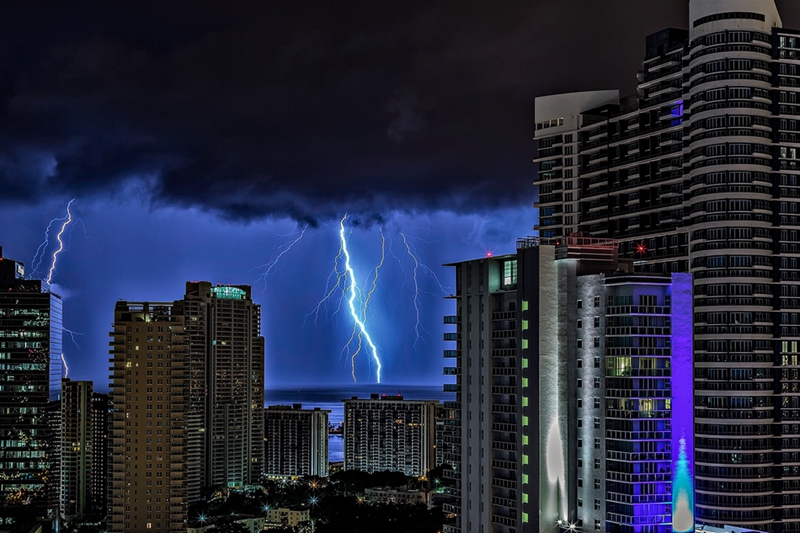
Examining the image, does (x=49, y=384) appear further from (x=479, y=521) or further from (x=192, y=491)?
(x=479, y=521)

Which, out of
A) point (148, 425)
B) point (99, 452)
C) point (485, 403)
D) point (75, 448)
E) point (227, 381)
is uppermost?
point (485, 403)

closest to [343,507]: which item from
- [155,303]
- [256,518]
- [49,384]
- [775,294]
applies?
[256,518]


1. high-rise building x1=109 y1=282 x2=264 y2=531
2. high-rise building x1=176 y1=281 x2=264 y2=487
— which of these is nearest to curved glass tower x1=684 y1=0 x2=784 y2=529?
high-rise building x1=109 y1=282 x2=264 y2=531

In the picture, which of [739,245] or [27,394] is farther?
[27,394]

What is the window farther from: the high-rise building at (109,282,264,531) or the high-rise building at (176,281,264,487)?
the high-rise building at (176,281,264,487)

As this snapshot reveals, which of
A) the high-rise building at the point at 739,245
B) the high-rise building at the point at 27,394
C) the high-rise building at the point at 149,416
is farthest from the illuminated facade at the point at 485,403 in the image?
→ the high-rise building at the point at 27,394

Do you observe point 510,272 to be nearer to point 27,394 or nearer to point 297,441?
point 27,394

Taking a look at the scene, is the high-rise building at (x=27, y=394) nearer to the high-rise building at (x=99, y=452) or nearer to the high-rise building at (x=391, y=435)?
the high-rise building at (x=99, y=452)

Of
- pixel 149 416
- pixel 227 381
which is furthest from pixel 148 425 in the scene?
pixel 227 381
